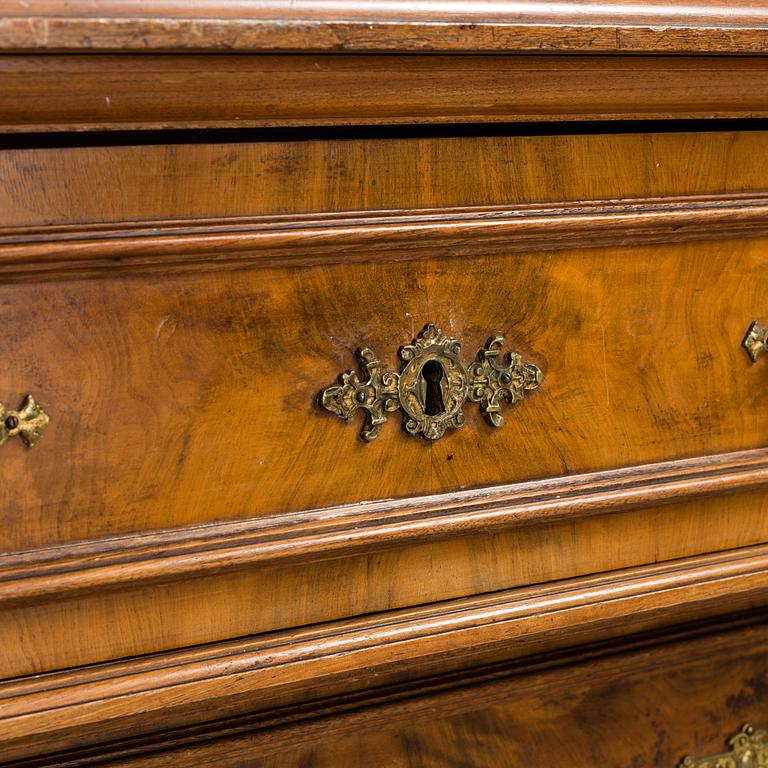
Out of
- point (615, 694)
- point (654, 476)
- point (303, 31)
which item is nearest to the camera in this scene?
point (303, 31)

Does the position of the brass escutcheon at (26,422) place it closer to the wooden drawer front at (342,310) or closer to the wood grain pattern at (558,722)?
the wooden drawer front at (342,310)

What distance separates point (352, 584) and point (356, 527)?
4 centimetres

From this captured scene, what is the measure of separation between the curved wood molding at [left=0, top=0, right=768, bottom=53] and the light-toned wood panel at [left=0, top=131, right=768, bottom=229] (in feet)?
0.27

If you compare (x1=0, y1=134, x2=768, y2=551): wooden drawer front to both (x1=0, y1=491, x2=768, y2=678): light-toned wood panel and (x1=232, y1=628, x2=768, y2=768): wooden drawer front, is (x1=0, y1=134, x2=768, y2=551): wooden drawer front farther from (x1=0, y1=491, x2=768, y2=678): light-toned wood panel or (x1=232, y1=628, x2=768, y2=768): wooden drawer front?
(x1=232, y1=628, x2=768, y2=768): wooden drawer front

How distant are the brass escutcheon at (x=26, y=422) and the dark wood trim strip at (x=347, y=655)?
13 cm

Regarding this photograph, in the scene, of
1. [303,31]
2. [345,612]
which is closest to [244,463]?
[345,612]

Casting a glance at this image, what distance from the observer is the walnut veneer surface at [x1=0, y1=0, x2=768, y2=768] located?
0.52m

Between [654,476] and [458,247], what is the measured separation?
21 centimetres

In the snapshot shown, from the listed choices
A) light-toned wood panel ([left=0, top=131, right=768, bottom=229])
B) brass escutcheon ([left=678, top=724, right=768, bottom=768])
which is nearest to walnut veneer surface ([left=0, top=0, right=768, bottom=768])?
light-toned wood panel ([left=0, top=131, right=768, bottom=229])

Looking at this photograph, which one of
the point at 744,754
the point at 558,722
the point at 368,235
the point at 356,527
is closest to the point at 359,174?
the point at 368,235

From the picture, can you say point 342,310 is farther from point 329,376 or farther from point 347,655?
point 347,655

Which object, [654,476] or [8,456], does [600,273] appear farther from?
[8,456]

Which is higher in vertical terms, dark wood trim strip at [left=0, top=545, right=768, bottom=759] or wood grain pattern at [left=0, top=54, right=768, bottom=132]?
wood grain pattern at [left=0, top=54, right=768, bottom=132]

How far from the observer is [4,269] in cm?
52
